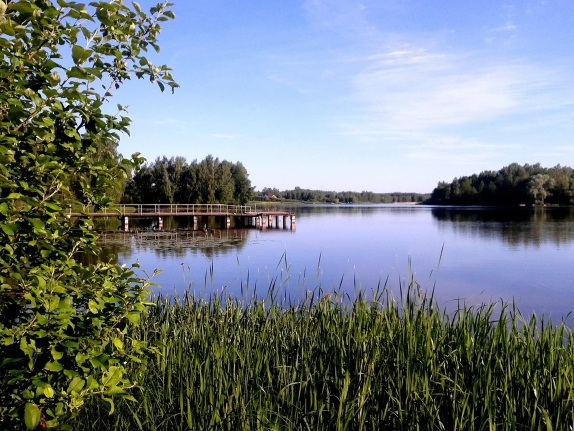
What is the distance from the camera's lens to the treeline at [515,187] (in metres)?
88.7

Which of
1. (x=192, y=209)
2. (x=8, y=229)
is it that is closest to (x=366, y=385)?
(x=8, y=229)

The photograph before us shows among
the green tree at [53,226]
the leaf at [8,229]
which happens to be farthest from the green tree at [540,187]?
the leaf at [8,229]

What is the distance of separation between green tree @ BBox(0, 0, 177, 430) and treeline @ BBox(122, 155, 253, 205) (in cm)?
5976

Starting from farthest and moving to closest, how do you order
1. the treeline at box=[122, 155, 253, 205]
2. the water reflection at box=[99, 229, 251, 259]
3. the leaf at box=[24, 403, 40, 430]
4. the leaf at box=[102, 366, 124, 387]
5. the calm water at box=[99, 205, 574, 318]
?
the treeline at box=[122, 155, 253, 205] < the water reflection at box=[99, 229, 251, 259] < the calm water at box=[99, 205, 574, 318] < the leaf at box=[102, 366, 124, 387] < the leaf at box=[24, 403, 40, 430]

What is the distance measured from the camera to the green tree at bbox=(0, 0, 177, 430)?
1823mm

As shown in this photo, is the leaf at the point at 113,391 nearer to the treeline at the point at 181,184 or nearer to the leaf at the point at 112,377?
the leaf at the point at 112,377

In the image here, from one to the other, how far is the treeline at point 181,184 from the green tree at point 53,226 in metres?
59.8

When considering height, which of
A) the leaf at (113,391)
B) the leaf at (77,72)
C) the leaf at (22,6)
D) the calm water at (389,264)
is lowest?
the calm water at (389,264)

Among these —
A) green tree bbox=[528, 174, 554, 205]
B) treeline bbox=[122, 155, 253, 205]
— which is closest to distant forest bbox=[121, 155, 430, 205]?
treeline bbox=[122, 155, 253, 205]

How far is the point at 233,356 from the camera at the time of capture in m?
3.79

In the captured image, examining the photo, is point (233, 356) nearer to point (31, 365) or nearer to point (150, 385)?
point (150, 385)

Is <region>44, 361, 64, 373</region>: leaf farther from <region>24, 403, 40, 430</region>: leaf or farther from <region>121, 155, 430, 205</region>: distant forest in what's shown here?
<region>121, 155, 430, 205</region>: distant forest

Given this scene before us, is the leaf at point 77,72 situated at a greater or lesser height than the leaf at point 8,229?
greater

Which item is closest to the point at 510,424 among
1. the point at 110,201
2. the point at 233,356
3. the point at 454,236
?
the point at 233,356
